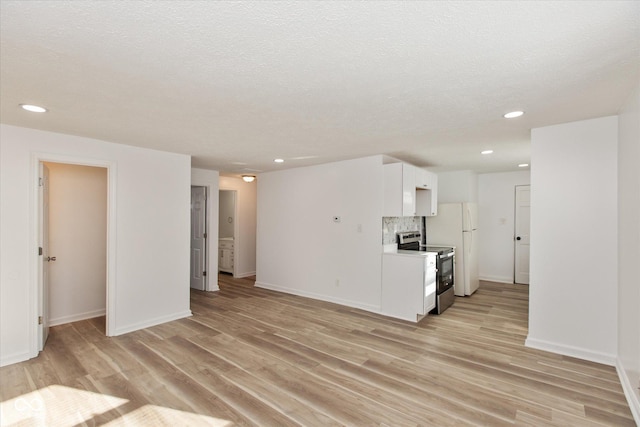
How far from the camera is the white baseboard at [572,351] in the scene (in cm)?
298

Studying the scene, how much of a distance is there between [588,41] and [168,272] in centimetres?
487

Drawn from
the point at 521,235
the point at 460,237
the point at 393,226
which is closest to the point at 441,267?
the point at 393,226

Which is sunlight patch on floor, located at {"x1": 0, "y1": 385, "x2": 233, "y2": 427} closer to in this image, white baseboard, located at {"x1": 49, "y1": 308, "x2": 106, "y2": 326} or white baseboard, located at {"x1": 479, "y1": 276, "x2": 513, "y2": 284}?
white baseboard, located at {"x1": 49, "y1": 308, "x2": 106, "y2": 326}

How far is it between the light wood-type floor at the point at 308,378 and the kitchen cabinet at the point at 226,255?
11.3ft

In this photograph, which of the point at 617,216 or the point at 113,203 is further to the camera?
the point at 113,203

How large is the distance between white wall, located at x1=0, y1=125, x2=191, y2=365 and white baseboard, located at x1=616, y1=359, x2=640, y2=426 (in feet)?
15.8

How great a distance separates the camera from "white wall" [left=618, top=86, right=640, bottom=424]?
228 centimetres

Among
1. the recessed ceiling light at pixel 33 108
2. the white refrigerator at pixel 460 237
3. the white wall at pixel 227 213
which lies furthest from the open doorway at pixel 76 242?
the white refrigerator at pixel 460 237

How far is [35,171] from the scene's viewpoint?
3.28 metres

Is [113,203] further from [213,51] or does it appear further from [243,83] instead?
[213,51]

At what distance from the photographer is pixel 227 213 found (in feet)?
25.9

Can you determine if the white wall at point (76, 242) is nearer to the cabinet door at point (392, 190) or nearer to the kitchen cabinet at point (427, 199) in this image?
the cabinet door at point (392, 190)

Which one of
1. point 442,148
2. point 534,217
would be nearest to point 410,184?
point 442,148

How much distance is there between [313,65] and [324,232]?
12.2ft
